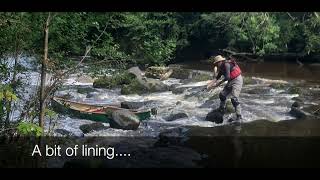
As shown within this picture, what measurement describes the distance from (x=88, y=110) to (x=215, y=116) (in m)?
1.04

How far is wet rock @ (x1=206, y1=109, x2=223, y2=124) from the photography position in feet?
13.5

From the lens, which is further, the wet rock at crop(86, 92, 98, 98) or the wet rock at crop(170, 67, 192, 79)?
the wet rock at crop(170, 67, 192, 79)

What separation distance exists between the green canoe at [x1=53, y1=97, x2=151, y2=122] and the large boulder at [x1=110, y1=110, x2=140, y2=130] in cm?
4

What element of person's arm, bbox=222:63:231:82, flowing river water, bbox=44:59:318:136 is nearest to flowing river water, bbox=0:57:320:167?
flowing river water, bbox=44:59:318:136

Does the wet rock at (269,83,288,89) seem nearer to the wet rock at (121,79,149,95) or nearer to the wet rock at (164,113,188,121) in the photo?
the wet rock at (164,113,188,121)

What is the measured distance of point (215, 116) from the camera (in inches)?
164

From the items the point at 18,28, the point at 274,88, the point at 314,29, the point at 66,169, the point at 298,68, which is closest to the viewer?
the point at 66,169

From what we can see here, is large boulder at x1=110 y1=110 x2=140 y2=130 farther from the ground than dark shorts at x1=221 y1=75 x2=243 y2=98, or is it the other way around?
dark shorts at x1=221 y1=75 x2=243 y2=98

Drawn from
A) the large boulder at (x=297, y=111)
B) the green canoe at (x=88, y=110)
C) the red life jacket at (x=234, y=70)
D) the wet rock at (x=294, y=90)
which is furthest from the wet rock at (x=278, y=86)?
the green canoe at (x=88, y=110)

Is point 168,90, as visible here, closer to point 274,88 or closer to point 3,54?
point 274,88

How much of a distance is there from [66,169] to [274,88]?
7.35 ft

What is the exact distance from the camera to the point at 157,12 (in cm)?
374

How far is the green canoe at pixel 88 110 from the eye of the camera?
4.10m
